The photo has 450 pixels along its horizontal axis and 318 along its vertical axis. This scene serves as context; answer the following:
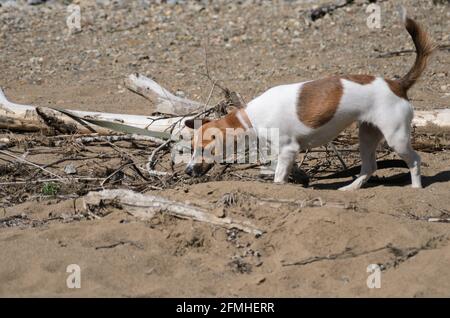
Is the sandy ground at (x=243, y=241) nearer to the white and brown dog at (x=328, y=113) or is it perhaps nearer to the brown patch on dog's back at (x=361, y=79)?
the white and brown dog at (x=328, y=113)

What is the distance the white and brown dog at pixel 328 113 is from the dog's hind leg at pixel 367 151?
65 millimetres

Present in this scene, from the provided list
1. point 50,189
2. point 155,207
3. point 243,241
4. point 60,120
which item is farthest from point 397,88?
point 60,120

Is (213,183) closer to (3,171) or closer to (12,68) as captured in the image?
(3,171)

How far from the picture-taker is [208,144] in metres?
6.34

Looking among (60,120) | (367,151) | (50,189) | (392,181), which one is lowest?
Result: (50,189)

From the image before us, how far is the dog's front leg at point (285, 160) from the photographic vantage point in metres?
6.35

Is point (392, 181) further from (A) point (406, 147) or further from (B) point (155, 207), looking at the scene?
(B) point (155, 207)

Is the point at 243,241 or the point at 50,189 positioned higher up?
the point at 50,189

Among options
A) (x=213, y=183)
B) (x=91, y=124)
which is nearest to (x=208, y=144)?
(x=213, y=183)

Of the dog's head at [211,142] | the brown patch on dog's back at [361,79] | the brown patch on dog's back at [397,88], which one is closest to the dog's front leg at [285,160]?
the dog's head at [211,142]

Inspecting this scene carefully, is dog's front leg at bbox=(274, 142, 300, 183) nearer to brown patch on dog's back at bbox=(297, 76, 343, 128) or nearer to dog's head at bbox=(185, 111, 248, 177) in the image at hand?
brown patch on dog's back at bbox=(297, 76, 343, 128)

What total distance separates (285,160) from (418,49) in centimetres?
157

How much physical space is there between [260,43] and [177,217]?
7.76m

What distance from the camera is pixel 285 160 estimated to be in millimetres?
6367
